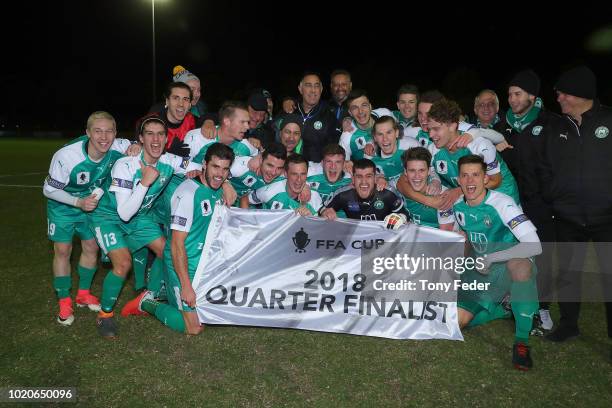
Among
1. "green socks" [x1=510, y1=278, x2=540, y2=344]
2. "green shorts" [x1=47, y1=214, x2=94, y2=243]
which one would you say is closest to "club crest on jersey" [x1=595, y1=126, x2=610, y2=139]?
"green socks" [x1=510, y1=278, x2=540, y2=344]

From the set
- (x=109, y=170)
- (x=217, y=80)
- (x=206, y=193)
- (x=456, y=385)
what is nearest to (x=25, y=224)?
(x=109, y=170)

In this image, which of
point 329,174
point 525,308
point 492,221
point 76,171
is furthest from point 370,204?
point 76,171

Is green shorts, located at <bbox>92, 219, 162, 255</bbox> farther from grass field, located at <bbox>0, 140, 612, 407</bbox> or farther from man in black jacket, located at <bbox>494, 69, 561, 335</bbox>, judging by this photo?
man in black jacket, located at <bbox>494, 69, 561, 335</bbox>

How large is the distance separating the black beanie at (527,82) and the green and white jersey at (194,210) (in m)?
3.47

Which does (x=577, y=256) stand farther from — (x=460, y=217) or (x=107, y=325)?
(x=107, y=325)

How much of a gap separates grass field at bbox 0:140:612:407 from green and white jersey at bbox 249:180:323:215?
145cm

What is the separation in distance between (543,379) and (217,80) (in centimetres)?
7403

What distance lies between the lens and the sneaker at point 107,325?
491 centimetres

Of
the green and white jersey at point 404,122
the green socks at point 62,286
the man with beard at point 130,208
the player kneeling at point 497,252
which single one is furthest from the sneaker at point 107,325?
the green and white jersey at point 404,122

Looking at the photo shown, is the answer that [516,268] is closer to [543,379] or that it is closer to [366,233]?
[543,379]

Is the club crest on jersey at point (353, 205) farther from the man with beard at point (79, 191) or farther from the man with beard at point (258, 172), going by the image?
the man with beard at point (79, 191)

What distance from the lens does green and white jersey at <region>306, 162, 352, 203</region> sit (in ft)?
20.4

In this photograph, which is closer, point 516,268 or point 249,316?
point 516,268

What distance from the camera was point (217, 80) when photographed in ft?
243
